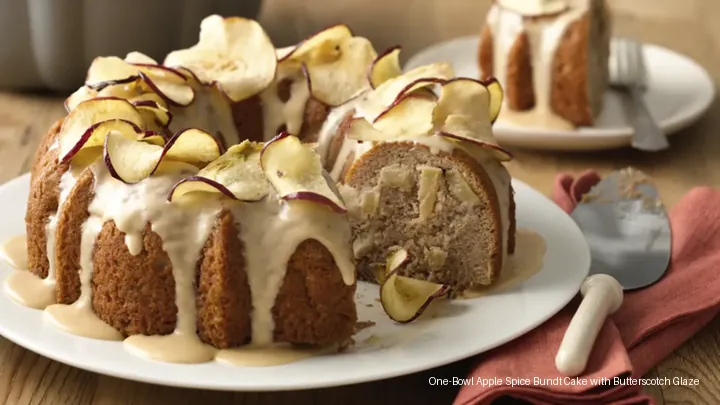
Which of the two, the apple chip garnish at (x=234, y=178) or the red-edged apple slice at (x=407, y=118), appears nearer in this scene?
the apple chip garnish at (x=234, y=178)

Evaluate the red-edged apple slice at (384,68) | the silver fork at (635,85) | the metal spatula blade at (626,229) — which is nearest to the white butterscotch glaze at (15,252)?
the red-edged apple slice at (384,68)

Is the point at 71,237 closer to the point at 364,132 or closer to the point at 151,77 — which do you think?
the point at 151,77

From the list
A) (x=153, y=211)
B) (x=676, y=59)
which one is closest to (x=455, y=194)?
(x=153, y=211)

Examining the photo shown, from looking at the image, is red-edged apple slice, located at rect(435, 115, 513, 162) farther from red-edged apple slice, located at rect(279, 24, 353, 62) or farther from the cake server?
red-edged apple slice, located at rect(279, 24, 353, 62)

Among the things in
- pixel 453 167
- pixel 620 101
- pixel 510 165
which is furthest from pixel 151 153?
pixel 620 101

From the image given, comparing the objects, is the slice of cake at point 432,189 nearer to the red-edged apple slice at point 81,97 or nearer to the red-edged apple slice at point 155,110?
the red-edged apple slice at point 155,110

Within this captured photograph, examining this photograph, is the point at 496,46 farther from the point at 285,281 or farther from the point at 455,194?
the point at 285,281
